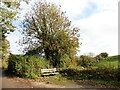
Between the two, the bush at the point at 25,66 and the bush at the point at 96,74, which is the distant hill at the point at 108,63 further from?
the bush at the point at 25,66

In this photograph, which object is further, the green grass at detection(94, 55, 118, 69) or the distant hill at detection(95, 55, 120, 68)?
the distant hill at detection(95, 55, 120, 68)

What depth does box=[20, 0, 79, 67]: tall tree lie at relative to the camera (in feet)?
77.0

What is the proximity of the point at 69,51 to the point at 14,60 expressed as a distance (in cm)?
901

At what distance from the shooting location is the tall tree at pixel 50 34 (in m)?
23.5

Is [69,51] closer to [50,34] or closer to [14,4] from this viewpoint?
[50,34]

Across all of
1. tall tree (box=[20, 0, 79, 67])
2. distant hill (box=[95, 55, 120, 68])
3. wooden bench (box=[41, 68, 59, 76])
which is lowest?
wooden bench (box=[41, 68, 59, 76])

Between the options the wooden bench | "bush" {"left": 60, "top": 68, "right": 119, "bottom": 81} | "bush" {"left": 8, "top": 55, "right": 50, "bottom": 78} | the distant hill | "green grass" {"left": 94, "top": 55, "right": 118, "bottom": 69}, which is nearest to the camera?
"bush" {"left": 60, "top": 68, "right": 119, "bottom": 81}

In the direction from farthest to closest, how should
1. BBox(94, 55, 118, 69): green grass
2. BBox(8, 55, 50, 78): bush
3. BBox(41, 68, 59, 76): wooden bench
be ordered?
BBox(41, 68, 59, 76): wooden bench, BBox(8, 55, 50, 78): bush, BBox(94, 55, 118, 69): green grass

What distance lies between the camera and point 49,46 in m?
23.7

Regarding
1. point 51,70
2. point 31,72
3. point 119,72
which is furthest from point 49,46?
point 119,72

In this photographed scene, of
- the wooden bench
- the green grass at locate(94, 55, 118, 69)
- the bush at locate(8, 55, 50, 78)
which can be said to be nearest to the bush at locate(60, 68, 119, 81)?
the green grass at locate(94, 55, 118, 69)

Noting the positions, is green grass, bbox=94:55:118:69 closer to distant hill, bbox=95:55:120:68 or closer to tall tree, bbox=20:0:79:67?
distant hill, bbox=95:55:120:68

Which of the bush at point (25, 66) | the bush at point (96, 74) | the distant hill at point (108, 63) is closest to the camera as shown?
the bush at point (96, 74)

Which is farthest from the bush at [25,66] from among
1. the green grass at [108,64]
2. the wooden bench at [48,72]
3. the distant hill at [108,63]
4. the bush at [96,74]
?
the distant hill at [108,63]
